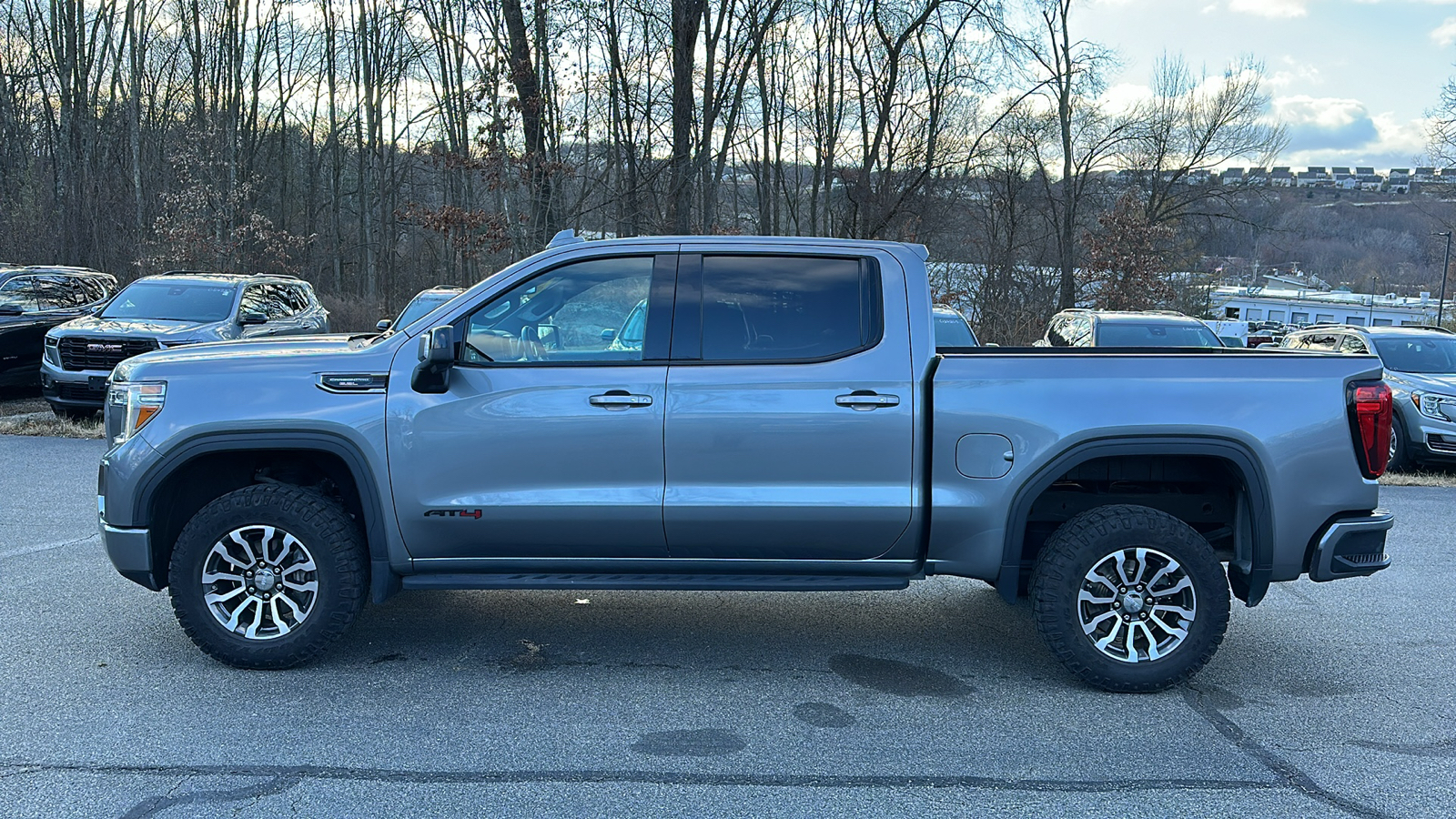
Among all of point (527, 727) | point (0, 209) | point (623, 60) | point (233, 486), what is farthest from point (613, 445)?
point (0, 209)

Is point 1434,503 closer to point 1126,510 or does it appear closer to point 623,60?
point 1126,510

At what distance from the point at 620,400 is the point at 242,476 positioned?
2.07 m

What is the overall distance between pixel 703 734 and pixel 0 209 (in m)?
31.5

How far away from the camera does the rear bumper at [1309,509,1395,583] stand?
183 inches

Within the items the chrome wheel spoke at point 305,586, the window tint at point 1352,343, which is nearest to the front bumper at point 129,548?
the chrome wheel spoke at point 305,586

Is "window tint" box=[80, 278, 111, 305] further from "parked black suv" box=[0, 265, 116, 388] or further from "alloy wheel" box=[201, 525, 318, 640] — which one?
"alloy wheel" box=[201, 525, 318, 640]

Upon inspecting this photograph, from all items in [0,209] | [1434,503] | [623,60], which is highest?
[623,60]

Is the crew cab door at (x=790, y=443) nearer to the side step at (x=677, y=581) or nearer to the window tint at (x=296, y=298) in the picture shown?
the side step at (x=677, y=581)

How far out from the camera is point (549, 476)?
4.72 meters

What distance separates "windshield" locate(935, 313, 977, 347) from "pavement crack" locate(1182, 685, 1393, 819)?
8.34 metres

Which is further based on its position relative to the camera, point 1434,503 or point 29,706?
point 1434,503

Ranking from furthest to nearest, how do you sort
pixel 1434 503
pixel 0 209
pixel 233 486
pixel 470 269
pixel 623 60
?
pixel 470 269, pixel 0 209, pixel 623 60, pixel 1434 503, pixel 233 486

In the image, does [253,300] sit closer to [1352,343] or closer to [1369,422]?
[1369,422]

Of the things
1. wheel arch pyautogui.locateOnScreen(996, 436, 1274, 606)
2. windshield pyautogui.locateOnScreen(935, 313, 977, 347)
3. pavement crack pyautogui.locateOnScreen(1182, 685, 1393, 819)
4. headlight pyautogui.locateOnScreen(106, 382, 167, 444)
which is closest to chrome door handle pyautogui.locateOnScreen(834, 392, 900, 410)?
wheel arch pyautogui.locateOnScreen(996, 436, 1274, 606)
